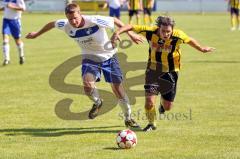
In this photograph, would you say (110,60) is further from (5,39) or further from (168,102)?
(5,39)

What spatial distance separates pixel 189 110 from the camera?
1202cm

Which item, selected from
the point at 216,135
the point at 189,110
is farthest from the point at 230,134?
the point at 189,110

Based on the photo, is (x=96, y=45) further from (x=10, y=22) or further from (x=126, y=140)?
(x=10, y=22)

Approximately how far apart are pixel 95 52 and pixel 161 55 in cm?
117

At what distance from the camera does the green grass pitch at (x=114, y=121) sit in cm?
860

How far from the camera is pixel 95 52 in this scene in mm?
10414

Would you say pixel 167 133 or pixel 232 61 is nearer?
pixel 167 133

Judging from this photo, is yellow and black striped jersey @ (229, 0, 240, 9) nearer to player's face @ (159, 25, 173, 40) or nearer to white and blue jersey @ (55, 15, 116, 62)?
white and blue jersey @ (55, 15, 116, 62)

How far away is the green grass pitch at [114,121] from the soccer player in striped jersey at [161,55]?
545mm

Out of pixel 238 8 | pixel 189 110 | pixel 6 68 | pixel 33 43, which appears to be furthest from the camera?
pixel 238 8

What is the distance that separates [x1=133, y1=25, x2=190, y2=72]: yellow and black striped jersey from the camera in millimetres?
9859

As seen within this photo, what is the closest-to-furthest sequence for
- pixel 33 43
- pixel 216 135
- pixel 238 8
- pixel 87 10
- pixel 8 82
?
pixel 216 135 → pixel 8 82 → pixel 33 43 → pixel 238 8 → pixel 87 10

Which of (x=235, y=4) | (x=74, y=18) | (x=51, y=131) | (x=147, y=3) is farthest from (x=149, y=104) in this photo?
(x=147, y=3)

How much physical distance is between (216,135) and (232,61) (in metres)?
10.8
